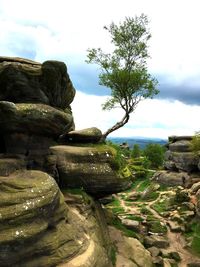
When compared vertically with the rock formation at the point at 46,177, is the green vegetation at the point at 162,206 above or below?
below

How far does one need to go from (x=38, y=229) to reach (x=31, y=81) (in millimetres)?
11022

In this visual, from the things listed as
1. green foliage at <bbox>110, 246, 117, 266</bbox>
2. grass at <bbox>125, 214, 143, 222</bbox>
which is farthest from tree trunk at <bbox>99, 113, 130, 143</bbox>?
green foliage at <bbox>110, 246, 117, 266</bbox>

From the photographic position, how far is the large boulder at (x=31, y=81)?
23.9 meters

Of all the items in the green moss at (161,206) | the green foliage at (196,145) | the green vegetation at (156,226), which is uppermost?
the green foliage at (196,145)

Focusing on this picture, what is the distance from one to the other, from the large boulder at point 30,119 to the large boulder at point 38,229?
3.05 meters

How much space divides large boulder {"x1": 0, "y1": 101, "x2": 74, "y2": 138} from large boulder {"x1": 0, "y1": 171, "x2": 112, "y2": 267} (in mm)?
3054

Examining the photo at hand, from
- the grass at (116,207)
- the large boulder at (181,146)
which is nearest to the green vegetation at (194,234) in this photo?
the grass at (116,207)

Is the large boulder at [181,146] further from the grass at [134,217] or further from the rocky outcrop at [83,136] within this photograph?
the rocky outcrop at [83,136]

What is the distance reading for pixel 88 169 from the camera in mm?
26203

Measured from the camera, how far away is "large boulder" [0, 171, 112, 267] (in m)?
16.4

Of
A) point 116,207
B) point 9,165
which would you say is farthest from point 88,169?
point 116,207

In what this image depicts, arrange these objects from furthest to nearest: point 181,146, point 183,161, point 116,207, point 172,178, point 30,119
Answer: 1. point 181,146
2. point 172,178
3. point 183,161
4. point 116,207
5. point 30,119

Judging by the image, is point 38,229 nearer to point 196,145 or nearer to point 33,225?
point 33,225

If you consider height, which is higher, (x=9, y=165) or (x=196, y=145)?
(x=196, y=145)
